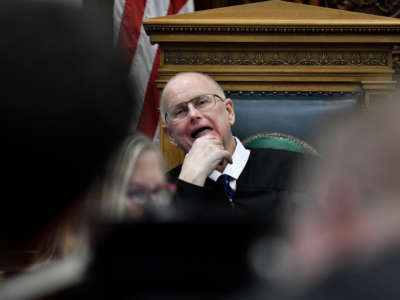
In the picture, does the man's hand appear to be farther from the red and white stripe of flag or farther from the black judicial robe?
the red and white stripe of flag

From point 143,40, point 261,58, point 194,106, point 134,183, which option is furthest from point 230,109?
point 134,183

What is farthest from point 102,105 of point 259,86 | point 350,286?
point 259,86

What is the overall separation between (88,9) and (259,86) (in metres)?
1.60

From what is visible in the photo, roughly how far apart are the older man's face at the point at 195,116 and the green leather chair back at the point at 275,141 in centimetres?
13

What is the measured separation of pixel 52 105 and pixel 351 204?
0.45 ft

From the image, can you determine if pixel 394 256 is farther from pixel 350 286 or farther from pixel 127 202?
pixel 127 202

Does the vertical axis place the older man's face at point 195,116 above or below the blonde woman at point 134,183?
above

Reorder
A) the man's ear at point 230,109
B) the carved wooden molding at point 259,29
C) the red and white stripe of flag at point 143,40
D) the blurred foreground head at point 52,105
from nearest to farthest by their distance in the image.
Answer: the blurred foreground head at point 52,105
the man's ear at point 230,109
the carved wooden molding at point 259,29
the red and white stripe of flag at point 143,40

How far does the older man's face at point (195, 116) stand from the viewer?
1.45m

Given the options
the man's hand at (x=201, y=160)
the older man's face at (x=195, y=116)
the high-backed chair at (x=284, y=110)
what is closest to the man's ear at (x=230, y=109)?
the older man's face at (x=195, y=116)

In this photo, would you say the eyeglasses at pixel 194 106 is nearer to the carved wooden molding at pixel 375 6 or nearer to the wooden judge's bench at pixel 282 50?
the wooden judge's bench at pixel 282 50

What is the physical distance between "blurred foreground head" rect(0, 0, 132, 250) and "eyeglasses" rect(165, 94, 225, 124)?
4.31 ft

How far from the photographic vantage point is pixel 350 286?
21 centimetres

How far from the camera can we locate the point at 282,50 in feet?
5.74
